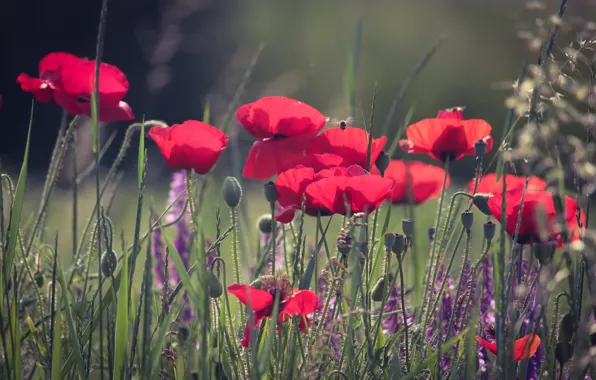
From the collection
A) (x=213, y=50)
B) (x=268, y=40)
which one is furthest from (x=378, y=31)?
(x=213, y=50)

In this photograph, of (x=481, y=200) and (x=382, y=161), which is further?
(x=382, y=161)

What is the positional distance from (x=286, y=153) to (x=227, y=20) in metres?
4.38

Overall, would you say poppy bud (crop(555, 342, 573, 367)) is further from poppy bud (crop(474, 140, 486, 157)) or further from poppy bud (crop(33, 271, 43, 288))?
poppy bud (crop(33, 271, 43, 288))

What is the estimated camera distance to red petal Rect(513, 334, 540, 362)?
2.75 ft

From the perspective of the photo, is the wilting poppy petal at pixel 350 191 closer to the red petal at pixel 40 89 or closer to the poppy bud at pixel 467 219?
the poppy bud at pixel 467 219

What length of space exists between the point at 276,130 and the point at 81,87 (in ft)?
0.95

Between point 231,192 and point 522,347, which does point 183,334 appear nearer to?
point 231,192

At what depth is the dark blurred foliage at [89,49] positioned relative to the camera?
16.6ft

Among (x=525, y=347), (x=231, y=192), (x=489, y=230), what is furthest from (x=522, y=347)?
(x=231, y=192)

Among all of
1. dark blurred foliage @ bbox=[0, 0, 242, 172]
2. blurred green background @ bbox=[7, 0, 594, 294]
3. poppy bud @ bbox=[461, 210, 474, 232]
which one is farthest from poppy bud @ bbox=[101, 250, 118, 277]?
dark blurred foliage @ bbox=[0, 0, 242, 172]

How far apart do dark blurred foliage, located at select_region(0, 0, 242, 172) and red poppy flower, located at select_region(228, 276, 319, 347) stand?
4082 millimetres

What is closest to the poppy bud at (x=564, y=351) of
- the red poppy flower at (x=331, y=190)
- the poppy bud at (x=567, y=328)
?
the poppy bud at (x=567, y=328)

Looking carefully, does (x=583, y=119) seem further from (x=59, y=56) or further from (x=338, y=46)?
(x=338, y=46)

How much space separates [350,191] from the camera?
0.87 metres
